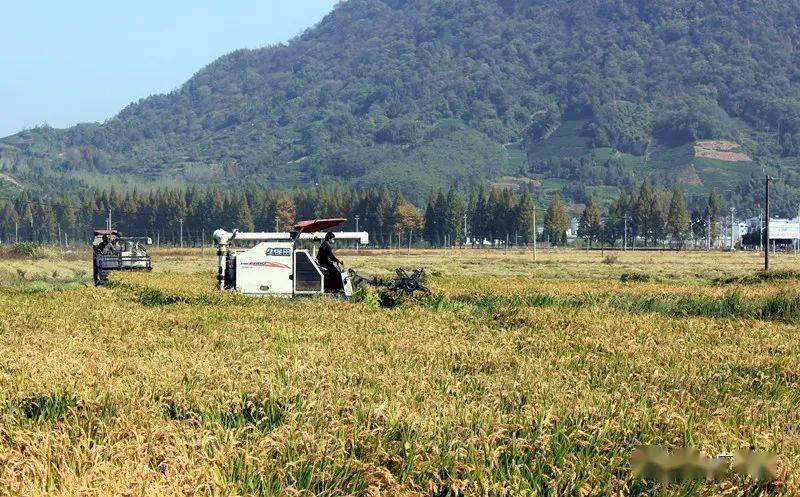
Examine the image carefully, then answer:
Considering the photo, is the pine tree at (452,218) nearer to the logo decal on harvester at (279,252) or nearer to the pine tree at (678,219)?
the pine tree at (678,219)

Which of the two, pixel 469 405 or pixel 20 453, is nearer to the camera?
pixel 20 453

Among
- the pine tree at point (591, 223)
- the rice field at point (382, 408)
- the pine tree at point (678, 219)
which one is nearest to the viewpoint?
the rice field at point (382, 408)

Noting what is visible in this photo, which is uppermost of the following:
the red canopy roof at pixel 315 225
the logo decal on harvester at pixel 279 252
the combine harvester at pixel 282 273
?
the red canopy roof at pixel 315 225

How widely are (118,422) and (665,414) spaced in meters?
4.40

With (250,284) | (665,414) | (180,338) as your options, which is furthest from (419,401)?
(250,284)

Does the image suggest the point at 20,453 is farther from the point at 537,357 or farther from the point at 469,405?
the point at 537,357

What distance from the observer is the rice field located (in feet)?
20.1

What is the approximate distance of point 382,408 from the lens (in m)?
7.54

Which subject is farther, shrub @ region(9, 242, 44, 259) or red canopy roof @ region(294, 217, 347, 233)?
shrub @ region(9, 242, 44, 259)

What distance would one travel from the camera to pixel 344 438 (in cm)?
682

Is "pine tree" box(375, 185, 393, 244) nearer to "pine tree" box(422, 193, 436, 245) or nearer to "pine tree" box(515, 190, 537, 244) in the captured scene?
"pine tree" box(422, 193, 436, 245)

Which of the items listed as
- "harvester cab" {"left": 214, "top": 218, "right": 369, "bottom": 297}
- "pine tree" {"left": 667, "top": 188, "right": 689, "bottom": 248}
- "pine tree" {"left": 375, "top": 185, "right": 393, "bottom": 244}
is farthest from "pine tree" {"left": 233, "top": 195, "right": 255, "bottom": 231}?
"harvester cab" {"left": 214, "top": 218, "right": 369, "bottom": 297}

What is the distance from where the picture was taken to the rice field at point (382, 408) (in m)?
6.11
